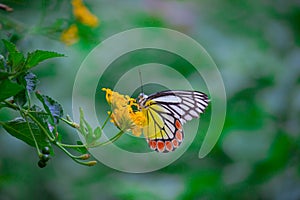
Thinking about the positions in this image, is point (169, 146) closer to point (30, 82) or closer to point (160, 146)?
point (160, 146)

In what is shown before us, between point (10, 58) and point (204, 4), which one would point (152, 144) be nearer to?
point (10, 58)

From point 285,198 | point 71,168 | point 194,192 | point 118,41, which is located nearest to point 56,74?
point 118,41

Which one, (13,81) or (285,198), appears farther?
(285,198)

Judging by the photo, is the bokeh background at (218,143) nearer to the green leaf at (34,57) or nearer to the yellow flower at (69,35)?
the yellow flower at (69,35)

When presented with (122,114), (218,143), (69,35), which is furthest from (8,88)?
(218,143)

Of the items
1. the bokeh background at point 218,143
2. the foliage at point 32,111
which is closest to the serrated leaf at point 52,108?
the foliage at point 32,111
